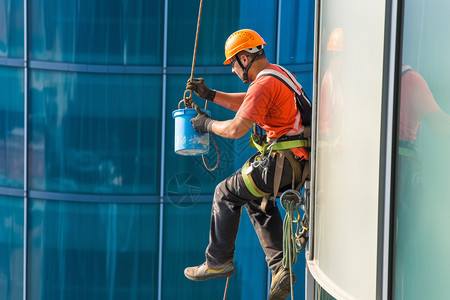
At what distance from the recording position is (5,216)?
9984 millimetres

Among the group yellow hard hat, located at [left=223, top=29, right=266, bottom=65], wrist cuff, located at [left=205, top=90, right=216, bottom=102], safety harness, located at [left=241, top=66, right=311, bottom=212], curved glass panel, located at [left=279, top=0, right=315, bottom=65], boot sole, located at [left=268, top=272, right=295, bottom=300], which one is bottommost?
boot sole, located at [left=268, top=272, right=295, bottom=300]

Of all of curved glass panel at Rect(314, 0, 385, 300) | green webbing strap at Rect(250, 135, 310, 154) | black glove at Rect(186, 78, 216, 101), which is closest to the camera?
curved glass panel at Rect(314, 0, 385, 300)

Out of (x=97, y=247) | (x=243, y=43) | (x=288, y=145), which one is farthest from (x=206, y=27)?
(x=288, y=145)

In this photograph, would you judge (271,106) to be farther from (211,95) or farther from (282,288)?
(282,288)

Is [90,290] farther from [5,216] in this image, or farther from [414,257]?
[414,257]

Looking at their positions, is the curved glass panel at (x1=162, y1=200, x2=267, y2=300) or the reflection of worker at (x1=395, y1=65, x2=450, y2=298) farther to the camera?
the curved glass panel at (x1=162, y1=200, x2=267, y2=300)

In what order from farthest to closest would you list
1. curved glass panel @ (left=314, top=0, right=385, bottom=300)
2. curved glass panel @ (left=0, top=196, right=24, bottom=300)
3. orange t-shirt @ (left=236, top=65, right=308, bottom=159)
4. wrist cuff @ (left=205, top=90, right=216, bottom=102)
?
1. curved glass panel @ (left=0, top=196, right=24, bottom=300)
2. wrist cuff @ (left=205, top=90, right=216, bottom=102)
3. orange t-shirt @ (left=236, top=65, right=308, bottom=159)
4. curved glass panel @ (left=314, top=0, right=385, bottom=300)

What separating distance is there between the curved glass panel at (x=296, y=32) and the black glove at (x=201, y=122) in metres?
3.57

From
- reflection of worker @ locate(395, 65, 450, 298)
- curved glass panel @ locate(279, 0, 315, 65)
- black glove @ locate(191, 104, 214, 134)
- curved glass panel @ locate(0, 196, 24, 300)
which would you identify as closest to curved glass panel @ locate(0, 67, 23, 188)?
curved glass panel @ locate(0, 196, 24, 300)

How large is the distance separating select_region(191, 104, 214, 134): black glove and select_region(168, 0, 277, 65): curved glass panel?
3.93 m

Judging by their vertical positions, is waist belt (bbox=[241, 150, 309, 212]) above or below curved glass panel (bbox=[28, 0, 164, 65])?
below

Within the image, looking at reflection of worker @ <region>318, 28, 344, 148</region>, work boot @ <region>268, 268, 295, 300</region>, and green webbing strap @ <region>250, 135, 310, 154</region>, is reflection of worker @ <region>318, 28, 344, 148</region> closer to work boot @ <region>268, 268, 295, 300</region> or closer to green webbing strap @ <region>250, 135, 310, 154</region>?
green webbing strap @ <region>250, 135, 310, 154</region>

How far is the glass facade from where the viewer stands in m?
9.56

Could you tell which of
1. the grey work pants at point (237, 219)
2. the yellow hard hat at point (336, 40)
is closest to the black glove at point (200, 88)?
the grey work pants at point (237, 219)
